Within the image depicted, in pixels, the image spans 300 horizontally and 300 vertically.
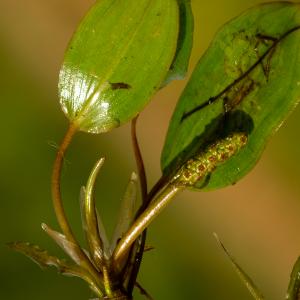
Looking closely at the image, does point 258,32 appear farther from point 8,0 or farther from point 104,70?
point 8,0

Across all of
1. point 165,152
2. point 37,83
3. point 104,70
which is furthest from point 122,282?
point 37,83

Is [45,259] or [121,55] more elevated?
[121,55]

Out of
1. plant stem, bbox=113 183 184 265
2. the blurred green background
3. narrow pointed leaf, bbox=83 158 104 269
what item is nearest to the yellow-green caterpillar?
plant stem, bbox=113 183 184 265

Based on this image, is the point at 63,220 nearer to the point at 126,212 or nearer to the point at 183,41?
the point at 126,212

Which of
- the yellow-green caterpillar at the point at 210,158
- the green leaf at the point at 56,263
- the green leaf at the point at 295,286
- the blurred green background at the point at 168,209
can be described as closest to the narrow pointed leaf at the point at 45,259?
the green leaf at the point at 56,263

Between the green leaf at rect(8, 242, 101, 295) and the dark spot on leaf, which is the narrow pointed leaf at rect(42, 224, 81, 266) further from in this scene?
the dark spot on leaf

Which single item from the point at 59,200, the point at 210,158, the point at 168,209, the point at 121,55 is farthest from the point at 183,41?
the point at 168,209

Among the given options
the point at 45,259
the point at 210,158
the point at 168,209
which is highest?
the point at 210,158
